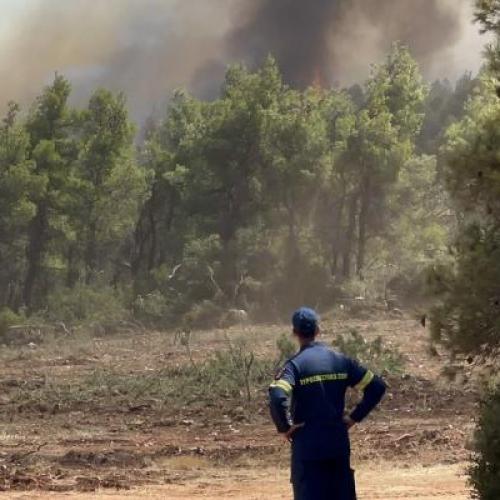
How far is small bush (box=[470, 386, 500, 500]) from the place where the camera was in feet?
21.8

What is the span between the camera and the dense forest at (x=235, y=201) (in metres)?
31.8

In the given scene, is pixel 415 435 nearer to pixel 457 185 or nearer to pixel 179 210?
pixel 457 185

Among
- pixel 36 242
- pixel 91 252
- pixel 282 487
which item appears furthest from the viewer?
pixel 91 252

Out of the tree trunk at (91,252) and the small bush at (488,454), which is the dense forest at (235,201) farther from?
the small bush at (488,454)

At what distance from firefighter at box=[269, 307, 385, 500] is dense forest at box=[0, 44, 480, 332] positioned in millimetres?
23561

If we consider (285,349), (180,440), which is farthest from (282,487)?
(285,349)

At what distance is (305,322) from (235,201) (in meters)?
27.7

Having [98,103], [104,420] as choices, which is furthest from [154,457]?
[98,103]

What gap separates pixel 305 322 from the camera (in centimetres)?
666

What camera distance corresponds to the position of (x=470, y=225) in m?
7.44

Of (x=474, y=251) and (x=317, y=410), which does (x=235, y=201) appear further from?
(x=317, y=410)

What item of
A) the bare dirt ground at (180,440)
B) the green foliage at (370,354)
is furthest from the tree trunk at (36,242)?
the green foliage at (370,354)

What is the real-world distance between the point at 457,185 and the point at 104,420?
8.70 metres

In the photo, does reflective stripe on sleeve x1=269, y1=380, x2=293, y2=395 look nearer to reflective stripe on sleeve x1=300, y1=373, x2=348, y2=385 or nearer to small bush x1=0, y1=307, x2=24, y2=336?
reflective stripe on sleeve x1=300, y1=373, x2=348, y2=385
